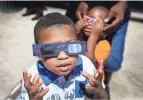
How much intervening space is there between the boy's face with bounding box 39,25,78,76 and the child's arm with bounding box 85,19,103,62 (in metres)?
0.64

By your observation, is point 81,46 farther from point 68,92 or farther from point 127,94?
point 127,94

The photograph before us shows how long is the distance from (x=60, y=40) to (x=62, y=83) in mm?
305

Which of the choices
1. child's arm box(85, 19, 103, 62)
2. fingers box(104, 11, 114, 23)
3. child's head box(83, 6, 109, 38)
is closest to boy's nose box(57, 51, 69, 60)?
child's arm box(85, 19, 103, 62)

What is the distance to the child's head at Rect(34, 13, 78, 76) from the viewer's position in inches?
70.5

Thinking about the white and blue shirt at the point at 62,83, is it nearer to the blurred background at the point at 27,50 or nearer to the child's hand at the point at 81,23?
the child's hand at the point at 81,23

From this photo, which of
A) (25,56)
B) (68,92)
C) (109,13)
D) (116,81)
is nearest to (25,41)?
(25,56)

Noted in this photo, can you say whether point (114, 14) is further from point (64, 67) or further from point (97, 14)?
point (64, 67)

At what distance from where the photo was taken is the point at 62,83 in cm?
196

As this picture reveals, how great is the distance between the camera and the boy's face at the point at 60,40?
5.87ft

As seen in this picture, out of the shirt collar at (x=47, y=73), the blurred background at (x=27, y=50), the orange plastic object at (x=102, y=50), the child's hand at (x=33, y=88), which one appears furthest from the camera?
the blurred background at (x=27, y=50)

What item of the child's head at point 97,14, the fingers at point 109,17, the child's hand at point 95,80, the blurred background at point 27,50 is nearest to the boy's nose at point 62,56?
the child's hand at point 95,80

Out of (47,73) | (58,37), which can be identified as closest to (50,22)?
(58,37)

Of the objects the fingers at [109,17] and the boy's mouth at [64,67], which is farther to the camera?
the fingers at [109,17]

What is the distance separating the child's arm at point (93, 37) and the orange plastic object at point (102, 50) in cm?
8
